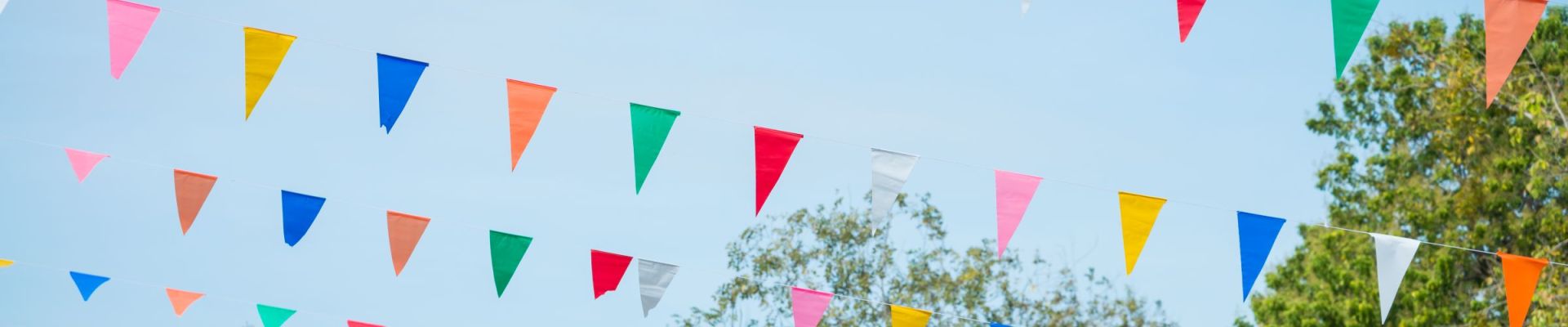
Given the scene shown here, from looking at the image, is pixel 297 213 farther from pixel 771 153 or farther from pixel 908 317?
pixel 908 317

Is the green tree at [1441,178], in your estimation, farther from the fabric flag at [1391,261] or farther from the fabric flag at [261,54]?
the fabric flag at [261,54]

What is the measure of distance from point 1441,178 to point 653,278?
254 inches

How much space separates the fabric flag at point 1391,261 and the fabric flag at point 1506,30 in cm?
98

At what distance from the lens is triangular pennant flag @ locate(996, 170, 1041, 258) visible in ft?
15.3

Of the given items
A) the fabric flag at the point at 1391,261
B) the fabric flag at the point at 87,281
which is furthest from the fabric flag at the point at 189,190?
the fabric flag at the point at 1391,261

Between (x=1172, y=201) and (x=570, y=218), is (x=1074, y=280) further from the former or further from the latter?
(x=1172, y=201)

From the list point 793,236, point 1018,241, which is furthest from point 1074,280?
point 793,236

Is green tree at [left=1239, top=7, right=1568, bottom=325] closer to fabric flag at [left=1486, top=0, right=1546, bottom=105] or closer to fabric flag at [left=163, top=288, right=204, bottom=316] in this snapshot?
fabric flag at [left=1486, top=0, right=1546, bottom=105]

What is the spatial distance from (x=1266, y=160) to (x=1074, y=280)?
1.88 meters

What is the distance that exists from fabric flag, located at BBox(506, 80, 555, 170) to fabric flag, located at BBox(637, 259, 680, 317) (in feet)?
2.66

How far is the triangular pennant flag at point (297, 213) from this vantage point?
201 inches

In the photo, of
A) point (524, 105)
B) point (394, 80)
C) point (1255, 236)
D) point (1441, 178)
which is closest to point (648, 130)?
point (524, 105)

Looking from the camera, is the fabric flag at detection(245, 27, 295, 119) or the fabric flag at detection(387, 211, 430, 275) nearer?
the fabric flag at detection(245, 27, 295, 119)

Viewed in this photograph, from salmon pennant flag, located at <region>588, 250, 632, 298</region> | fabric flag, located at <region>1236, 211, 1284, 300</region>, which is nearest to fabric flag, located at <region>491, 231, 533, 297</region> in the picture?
salmon pennant flag, located at <region>588, 250, 632, 298</region>
